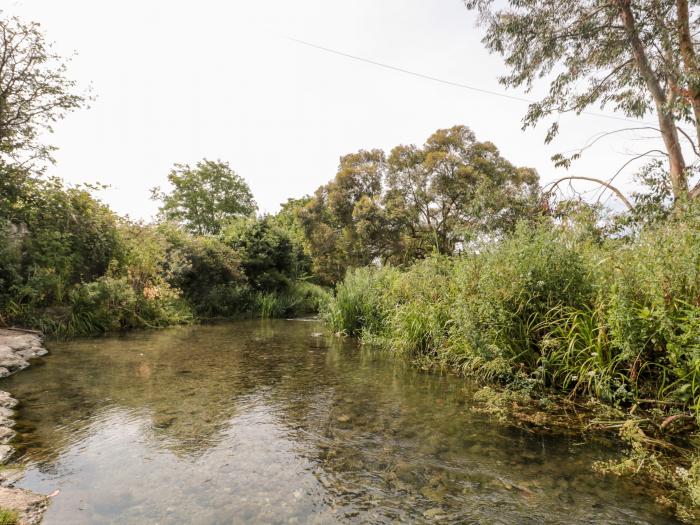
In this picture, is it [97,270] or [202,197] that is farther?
[202,197]

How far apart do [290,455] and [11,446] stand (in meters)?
2.23

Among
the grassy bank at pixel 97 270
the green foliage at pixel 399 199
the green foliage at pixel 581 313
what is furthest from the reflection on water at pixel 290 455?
the green foliage at pixel 399 199

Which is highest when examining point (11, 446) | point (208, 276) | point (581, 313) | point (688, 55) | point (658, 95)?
point (688, 55)

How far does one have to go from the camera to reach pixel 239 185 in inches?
1321

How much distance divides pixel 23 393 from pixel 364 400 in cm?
400

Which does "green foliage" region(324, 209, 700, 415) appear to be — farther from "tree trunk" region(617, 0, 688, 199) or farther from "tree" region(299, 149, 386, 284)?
"tree" region(299, 149, 386, 284)

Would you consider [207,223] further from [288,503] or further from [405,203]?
[288,503]

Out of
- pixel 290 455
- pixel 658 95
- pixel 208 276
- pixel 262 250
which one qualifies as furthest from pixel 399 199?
pixel 290 455

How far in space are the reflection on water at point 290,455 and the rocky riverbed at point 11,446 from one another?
0.29 feet

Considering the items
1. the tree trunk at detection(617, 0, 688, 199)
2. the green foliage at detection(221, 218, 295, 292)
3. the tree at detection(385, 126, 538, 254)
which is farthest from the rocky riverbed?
the tree at detection(385, 126, 538, 254)

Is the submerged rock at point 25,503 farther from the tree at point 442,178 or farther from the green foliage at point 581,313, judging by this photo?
the tree at point 442,178

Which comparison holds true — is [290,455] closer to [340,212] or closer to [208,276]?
[208,276]

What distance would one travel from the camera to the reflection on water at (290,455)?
232cm

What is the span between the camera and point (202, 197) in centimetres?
3189
